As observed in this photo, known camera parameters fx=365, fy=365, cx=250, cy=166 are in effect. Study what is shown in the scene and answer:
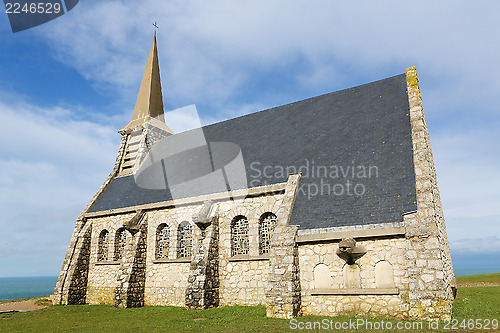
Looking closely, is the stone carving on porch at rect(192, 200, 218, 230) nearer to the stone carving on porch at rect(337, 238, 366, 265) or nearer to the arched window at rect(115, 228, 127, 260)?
the stone carving on porch at rect(337, 238, 366, 265)

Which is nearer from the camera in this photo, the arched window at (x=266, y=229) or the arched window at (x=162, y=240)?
the arched window at (x=266, y=229)

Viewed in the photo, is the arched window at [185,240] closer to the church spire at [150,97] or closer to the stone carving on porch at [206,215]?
the stone carving on porch at [206,215]

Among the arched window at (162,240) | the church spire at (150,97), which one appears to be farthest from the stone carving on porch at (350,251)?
the church spire at (150,97)

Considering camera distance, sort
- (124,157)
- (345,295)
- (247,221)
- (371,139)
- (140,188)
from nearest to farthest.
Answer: (345,295) < (371,139) < (247,221) < (140,188) < (124,157)

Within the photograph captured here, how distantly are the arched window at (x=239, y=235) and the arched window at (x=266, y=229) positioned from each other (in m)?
0.85

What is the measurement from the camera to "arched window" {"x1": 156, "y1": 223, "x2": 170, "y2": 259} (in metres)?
18.5

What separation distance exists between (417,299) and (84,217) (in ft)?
63.0

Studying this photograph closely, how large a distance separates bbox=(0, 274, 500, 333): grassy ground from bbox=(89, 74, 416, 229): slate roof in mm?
3465

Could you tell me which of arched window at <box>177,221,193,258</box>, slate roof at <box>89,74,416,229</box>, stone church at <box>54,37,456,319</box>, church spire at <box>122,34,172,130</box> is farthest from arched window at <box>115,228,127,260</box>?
church spire at <box>122,34,172,130</box>

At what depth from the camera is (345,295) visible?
38.8ft

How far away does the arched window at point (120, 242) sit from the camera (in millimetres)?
20859

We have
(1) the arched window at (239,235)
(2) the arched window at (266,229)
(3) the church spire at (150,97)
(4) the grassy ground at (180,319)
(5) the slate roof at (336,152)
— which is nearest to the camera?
(4) the grassy ground at (180,319)

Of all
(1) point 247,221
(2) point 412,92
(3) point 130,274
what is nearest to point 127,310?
(3) point 130,274

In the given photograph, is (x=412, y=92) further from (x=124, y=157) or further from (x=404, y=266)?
(x=124, y=157)
